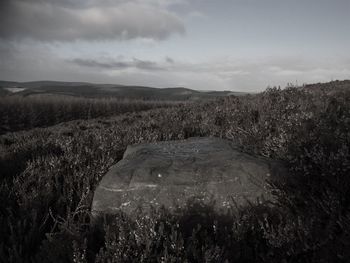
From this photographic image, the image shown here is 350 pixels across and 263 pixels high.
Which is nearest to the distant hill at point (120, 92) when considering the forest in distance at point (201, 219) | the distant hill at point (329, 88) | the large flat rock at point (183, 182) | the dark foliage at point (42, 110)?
the dark foliage at point (42, 110)

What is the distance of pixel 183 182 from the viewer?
3.35m

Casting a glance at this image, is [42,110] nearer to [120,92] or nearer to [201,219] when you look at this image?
[201,219]

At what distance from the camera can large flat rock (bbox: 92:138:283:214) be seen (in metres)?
3.29

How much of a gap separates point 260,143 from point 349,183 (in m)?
1.79

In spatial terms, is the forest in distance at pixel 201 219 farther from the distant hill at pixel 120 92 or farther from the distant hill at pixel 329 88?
the distant hill at pixel 120 92

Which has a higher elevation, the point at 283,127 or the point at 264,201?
the point at 283,127

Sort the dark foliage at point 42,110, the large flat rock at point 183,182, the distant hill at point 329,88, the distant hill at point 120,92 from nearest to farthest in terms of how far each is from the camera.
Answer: the large flat rock at point 183,182 < the distant hill at point 329,88 < the dark foliage at point 42,110 < the distant hill at point 120,92

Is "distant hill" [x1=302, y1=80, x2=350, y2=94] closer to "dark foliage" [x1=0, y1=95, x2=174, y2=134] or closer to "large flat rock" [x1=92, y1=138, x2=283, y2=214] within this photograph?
"large flat rock" [x1=92, y1=138, x2=283, y2=214]

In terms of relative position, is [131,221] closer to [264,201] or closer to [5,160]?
[264,201]

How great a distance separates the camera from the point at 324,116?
17.4 feet

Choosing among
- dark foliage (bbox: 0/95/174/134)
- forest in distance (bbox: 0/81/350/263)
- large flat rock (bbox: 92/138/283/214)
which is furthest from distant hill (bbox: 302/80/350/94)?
dark foliage (bbox: 0/95/174/134)

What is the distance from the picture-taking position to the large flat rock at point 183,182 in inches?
129

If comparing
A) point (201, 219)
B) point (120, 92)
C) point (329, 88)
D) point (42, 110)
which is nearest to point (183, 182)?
point (201, 219)

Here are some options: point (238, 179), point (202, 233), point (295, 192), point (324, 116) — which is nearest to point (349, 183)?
point (295, 192)
